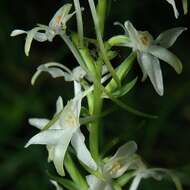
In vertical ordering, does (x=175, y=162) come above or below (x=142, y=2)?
below

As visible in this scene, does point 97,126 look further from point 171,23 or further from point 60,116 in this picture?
point 171,23

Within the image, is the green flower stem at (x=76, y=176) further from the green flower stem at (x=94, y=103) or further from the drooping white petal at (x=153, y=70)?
the drooping white petal at (x=153, y=70)

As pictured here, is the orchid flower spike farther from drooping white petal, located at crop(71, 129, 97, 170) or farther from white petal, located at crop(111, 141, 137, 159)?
white petal, located at crop(111, 141, 137, 159)

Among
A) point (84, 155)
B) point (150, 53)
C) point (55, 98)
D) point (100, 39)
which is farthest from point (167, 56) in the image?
point (55, 98)

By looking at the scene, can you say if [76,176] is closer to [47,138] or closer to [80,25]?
[47,138]

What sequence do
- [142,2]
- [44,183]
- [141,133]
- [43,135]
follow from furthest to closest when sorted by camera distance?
1. [142,2]
2. [141,133]
3. [44,183]
4. [43,135]

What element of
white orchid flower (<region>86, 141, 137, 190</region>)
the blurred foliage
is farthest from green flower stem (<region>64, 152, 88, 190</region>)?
the blurred foliage

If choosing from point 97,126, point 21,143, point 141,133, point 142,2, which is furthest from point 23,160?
point 97,126
